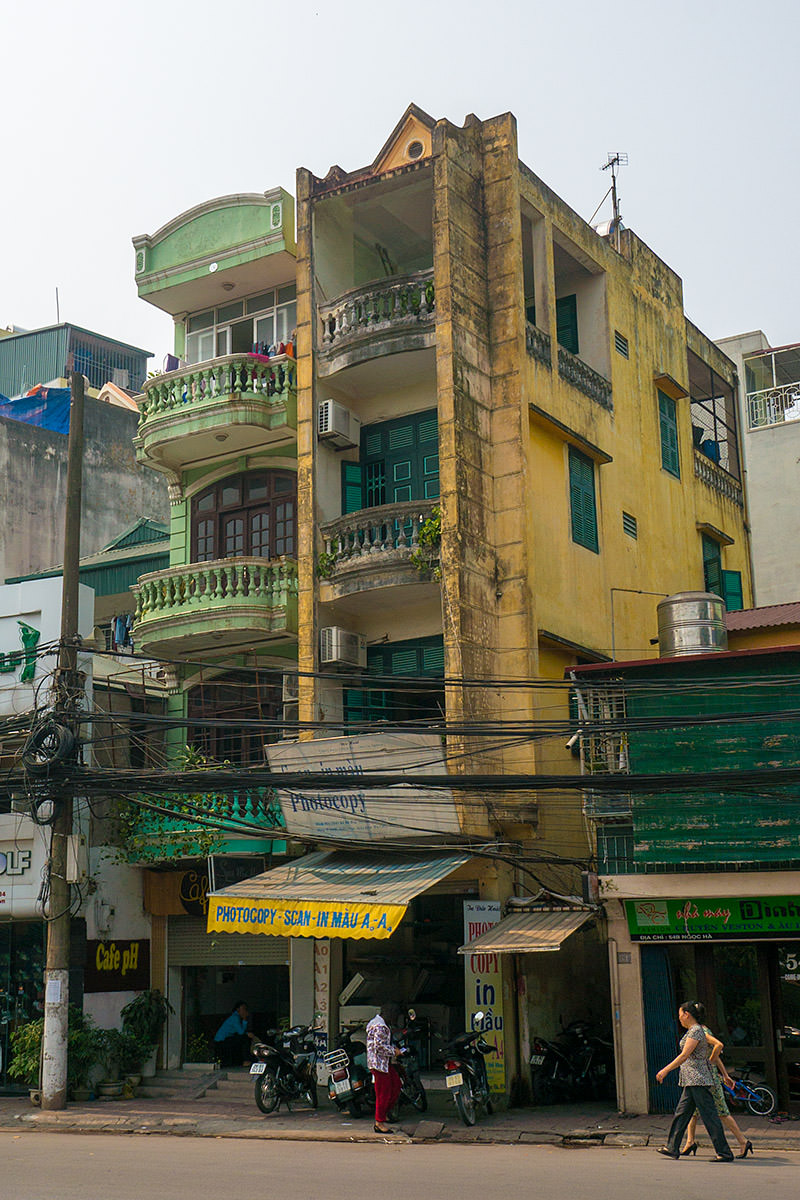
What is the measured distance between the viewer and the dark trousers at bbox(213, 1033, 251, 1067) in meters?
20.8

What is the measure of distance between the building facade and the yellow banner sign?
1.73 metres

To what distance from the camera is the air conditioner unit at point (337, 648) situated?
19.4 metres

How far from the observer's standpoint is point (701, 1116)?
1174 cm

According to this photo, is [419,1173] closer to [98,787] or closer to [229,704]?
[98,787]

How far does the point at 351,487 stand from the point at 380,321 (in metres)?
2.69

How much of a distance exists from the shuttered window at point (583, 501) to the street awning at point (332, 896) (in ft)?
20.1

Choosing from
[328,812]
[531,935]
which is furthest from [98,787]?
[531,935]

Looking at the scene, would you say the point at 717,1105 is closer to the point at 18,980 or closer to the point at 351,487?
the point at 351,487

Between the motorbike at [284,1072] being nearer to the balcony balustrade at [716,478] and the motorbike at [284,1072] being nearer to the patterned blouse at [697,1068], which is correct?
the patterned blouse at [697,1068]

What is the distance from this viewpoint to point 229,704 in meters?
20.6

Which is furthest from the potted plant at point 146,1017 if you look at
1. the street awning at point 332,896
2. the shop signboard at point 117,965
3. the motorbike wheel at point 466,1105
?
the motorbike wheel at point 466,1105

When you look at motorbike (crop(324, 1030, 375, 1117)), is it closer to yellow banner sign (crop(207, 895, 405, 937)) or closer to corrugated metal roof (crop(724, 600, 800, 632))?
yellow banner sign (crop(207, 895, 405, 937))

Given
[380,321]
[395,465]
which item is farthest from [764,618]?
[380,321]

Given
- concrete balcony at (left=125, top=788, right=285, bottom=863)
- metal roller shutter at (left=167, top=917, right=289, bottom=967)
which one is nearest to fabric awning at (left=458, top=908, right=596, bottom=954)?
concrete balcony at (left=125, top=788, right=285, bottom=863)
